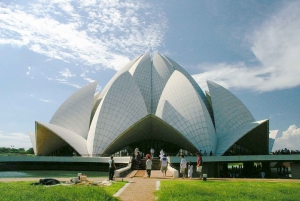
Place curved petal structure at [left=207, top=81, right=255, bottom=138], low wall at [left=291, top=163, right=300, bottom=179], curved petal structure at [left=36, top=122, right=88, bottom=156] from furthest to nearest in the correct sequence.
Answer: curved petal structure at [left=207, top=81, right=255, bottom=138]
curved petal structure at [left=36, top=122, right=88, bottom=156]
low wall at [left=291, top=163, right=300, bottom=179]

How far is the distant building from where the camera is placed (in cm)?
2744

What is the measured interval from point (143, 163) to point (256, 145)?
54.2ft

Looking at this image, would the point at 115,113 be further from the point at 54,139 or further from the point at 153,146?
the point at 153,146

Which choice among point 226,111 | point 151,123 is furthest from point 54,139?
point 226,111

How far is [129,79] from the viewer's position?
31484 mm

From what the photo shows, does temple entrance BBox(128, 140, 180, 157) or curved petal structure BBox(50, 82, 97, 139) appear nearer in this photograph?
curved petal structure BBox(50, 82, 97, 139)

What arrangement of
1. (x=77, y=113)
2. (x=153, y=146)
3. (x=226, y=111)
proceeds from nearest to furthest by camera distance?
(x=226, y=111) < (x=77, y=113) < (x=153, y=146)

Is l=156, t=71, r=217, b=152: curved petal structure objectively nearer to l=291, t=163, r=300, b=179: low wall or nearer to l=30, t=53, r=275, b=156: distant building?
l=30, t=53, r=275, b=156: distant building

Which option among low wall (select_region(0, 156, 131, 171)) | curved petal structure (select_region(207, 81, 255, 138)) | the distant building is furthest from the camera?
curved petal structure (select_region(207, 81, 255, 138))

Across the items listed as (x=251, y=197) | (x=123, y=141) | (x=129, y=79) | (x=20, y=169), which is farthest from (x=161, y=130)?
(x=251, y=197)

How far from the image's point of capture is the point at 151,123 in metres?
29.1

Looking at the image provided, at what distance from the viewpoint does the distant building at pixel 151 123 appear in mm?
27438

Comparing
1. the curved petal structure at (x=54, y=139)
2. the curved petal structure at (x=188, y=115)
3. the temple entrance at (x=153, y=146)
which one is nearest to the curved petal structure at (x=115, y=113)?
the curved petal structure at (x=54, y=139)

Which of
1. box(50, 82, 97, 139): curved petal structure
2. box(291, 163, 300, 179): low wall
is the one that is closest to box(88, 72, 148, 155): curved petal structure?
box(50, 82, 97, 139): curved petal structure
